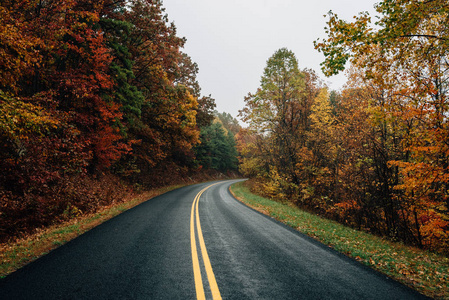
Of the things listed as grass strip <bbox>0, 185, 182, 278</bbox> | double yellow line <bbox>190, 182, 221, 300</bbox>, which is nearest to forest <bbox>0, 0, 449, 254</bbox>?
grass strip <bbox>0, 185, 182, 278</bbox>

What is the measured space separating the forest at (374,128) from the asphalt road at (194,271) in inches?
182

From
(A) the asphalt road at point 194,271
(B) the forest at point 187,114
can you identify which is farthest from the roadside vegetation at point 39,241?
(B) the forest at point 187,114

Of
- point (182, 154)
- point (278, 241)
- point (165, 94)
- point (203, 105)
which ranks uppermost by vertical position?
point (203, 105)

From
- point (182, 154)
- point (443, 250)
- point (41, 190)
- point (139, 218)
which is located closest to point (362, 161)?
point (443, 250)

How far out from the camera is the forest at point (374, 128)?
5406mm

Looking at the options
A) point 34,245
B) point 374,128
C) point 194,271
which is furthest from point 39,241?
point 374,128

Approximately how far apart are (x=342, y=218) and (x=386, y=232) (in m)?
3.69

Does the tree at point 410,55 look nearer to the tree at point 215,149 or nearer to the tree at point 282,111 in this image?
the tree at point 282,111

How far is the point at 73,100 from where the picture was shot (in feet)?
36.2

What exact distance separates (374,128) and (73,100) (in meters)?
17.7

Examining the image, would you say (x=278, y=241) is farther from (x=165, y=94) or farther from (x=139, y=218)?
(x=165, y=94)

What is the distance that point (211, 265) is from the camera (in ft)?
14.0

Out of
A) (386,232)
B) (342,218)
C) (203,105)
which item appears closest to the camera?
(386,232)

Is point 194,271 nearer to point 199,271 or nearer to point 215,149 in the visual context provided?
point 199,271
